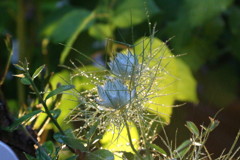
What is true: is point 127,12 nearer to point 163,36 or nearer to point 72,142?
point 163,36

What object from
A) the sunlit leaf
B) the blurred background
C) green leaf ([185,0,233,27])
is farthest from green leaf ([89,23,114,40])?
the sunlit leaf

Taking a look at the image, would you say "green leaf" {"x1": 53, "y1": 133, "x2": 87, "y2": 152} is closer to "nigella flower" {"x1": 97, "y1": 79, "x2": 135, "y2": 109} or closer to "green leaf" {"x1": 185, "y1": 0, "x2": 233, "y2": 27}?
"nigella flower" {"x1": 97, "y1": 79, "x2": 135, "y2": 109}

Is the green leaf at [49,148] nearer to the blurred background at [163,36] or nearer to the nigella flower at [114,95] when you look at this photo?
the nigella flower at [114,95]

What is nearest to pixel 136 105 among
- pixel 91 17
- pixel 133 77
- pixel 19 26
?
pixel 133 77

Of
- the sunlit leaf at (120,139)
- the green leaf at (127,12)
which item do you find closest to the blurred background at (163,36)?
the green leaf at (127,12)

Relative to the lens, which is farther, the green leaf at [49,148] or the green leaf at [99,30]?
the green leaf at [99,30]

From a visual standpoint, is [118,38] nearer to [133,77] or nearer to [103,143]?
[103,143]

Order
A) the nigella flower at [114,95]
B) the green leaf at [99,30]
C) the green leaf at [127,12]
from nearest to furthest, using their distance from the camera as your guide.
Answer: the nigella flower at [114,95]
the green leaf at [127,12]
the green leaf at [99,30]

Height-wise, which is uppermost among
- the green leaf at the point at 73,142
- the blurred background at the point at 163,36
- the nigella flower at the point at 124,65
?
the nigella flower at the point at 124,65
